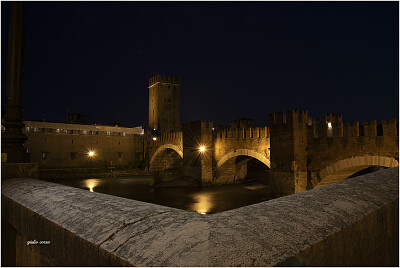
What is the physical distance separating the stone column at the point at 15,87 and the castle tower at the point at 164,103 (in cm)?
3315

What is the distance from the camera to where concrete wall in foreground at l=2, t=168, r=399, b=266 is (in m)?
1.11

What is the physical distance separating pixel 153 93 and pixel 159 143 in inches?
490

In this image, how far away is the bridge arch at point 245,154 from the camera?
15.4 metres

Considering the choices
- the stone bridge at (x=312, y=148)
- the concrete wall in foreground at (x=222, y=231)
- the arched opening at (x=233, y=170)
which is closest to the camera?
the concrete wall in foreground at (x=222, y=231)

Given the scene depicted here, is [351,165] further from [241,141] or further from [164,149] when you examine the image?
[164,149]

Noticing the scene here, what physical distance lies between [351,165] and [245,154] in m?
6.85

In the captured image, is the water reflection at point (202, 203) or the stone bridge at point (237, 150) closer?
the water reflection at point (202, 203)

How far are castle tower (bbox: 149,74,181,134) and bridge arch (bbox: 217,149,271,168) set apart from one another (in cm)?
2029

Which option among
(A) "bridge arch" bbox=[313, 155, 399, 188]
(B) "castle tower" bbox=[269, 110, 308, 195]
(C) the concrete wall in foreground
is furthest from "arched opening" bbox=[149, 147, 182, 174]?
(C) the concrete wall in foreground

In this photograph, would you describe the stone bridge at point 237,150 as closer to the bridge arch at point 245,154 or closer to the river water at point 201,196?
the bridge arch at point 245,154

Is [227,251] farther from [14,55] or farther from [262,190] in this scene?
[262,190]

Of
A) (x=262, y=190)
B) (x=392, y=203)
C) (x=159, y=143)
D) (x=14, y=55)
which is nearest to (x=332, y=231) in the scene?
(x=392, y=203)

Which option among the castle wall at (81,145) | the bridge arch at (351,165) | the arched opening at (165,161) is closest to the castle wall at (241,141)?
the bridge arch at (351,165)

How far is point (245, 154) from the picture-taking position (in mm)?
16891
